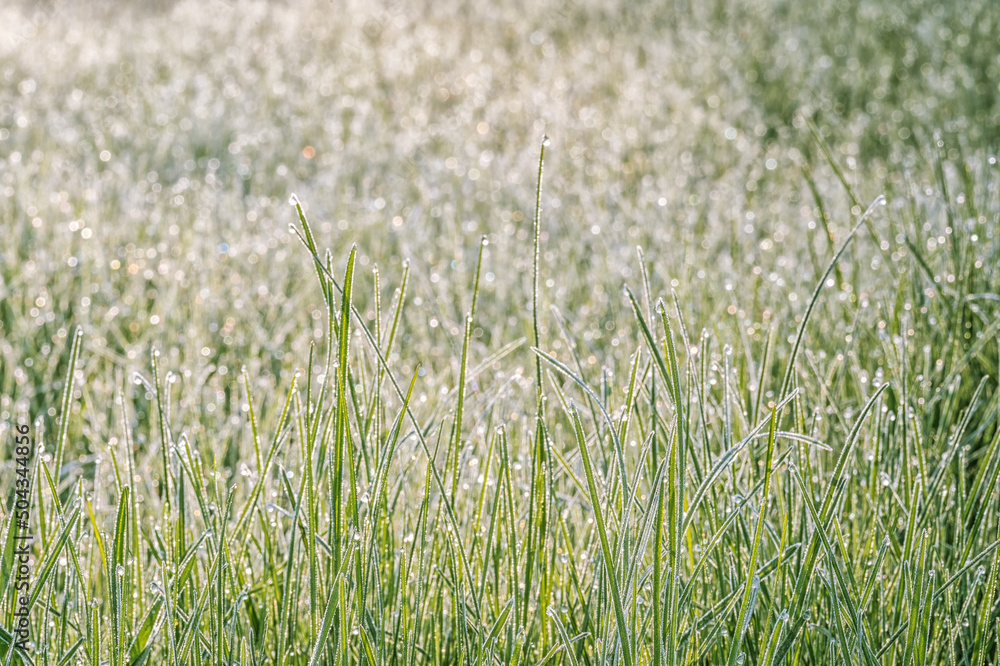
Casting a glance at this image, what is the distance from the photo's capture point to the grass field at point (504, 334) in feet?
3.02

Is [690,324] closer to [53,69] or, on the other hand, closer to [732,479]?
[732,479]

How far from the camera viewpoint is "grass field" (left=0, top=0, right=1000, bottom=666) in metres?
0.92

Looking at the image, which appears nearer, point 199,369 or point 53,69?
point 199,369

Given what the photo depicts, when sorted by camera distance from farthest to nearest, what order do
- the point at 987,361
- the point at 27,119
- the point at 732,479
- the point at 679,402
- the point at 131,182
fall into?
the point at 27,119, the point at 131,182, the point at 987,361, the point at 732,479, the point at 679,402

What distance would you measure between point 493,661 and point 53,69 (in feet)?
15.8

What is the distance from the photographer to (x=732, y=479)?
112cm

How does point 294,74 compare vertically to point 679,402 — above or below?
above

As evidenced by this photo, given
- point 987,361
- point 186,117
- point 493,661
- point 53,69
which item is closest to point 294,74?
point 186,117

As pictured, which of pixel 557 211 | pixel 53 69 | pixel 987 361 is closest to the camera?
pixel 987 361

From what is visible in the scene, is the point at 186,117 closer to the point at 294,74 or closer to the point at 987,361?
the point at 294,74

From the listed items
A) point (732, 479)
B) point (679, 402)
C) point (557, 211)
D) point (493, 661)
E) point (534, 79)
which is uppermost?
point (534, 79)

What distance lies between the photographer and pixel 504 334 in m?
2.16

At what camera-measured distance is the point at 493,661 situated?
3.18 feet

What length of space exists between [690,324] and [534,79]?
126 inches
